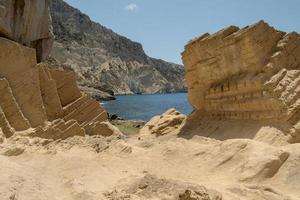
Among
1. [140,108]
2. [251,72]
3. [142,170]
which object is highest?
[251,72]

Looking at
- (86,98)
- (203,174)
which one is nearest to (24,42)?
(86,98)

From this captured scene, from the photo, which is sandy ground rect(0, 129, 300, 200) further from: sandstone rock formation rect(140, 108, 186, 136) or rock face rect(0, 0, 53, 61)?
sandstone rock formation rect(140, 108, 186, 136)

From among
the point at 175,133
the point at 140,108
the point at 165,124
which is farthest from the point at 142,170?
the point at 140,108

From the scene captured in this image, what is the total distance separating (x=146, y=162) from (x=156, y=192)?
355 centimetres

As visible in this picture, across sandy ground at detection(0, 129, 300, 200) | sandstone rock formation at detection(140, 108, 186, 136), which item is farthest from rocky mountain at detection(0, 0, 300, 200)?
sandstone rock formation at detection(140, 108, 186, 136)

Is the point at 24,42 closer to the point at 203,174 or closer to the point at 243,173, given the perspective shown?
the point at 203,174

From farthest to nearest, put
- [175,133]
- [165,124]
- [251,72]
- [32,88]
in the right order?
1. [165,124]
2. [175,133]
3. [251,72]
4. [32,88]

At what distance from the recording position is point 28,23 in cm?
1425

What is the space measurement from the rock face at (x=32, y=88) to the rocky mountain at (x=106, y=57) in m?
91.9

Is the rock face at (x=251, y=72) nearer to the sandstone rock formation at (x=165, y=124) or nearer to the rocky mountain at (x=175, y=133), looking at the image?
the rocky mountain at (x=175, y=133)

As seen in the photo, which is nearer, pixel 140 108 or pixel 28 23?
pixel 28 23

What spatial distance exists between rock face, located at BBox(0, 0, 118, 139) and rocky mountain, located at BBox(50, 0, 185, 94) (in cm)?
9188

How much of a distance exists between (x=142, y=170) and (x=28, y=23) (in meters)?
8.04

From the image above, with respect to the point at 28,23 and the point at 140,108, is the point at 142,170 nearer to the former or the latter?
the point at 28,23
